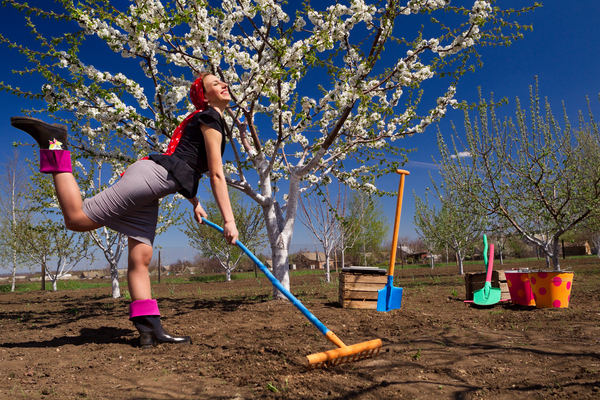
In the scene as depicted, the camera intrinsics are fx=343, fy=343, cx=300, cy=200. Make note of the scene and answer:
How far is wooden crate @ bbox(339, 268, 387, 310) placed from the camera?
4.73 metres

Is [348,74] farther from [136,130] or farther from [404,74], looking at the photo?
[136,130]

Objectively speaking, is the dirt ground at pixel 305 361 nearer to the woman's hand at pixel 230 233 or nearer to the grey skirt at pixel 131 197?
the woman's hand at pixel 230 233

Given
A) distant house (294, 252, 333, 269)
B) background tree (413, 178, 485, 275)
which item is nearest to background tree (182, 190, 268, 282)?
background tree (413, 178, 485, 275)

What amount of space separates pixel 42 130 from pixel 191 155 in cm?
101

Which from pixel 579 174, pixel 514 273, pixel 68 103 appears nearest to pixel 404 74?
pixel 514 273

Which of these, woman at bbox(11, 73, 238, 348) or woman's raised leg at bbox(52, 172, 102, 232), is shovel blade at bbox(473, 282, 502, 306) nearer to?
woman at bbox(11, 73, 238, 348)

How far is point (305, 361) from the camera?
2.24 meters

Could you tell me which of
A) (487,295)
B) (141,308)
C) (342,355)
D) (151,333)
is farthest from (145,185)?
(487,295)

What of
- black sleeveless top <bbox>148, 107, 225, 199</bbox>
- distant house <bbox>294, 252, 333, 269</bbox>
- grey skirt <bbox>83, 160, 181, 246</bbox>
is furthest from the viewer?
distant house <bbox>294, 252, 333, 269</bbox>

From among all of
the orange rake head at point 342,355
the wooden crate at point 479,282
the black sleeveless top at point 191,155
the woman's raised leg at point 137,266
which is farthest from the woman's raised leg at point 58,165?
the wooden crate at point 479,282

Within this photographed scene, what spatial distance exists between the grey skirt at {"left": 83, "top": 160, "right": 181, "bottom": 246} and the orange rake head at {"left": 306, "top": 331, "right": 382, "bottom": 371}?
161cm

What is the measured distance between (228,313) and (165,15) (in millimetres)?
4069

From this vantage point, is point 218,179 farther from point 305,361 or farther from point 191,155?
point 305,361

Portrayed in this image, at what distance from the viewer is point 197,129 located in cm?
276
